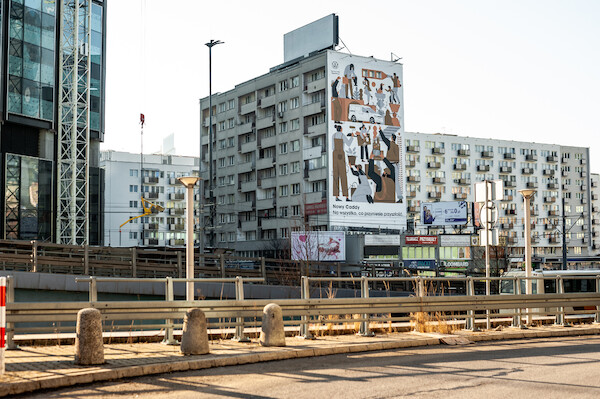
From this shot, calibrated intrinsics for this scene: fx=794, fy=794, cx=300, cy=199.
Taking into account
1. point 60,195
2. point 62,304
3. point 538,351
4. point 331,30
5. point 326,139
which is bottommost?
point 538,351

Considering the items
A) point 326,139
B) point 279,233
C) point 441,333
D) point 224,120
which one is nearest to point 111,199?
point 224,120

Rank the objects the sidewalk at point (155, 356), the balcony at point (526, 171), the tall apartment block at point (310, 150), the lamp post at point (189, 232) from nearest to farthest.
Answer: the sidewalk at point (155, 356) → the lamp post at point (189, 232) → the tall apartment block at point (310, 150) → the balcony at point (526, 171)

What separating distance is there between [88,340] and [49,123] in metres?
47.1

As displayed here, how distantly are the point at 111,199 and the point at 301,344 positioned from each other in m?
120

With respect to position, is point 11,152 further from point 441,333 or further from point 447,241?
point 447,241

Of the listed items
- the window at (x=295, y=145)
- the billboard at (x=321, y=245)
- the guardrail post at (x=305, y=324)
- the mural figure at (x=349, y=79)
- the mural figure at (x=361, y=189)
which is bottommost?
→ the guardrail post at (x=305, y=324)

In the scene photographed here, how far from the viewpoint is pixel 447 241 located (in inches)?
3716

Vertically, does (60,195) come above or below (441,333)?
above

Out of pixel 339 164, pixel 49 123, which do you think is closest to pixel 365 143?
pixel 339 164

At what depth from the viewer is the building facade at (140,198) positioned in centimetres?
13075

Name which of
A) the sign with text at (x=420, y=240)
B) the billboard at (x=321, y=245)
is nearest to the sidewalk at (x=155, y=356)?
the billboard at (x=321, y=245)

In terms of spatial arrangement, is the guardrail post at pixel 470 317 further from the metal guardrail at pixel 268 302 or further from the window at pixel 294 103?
the window at pixel 294 103

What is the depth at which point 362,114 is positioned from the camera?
297 feet

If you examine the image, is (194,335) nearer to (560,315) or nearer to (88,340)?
(88,340)
